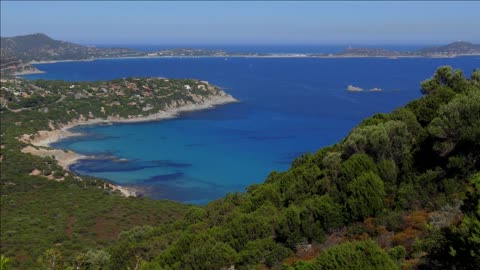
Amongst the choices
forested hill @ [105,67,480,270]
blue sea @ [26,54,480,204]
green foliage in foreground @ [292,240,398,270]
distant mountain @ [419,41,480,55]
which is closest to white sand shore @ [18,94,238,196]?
blue sea @ [26,54,480,204]

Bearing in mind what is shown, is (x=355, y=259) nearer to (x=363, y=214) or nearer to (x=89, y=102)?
(x=363, y=214)

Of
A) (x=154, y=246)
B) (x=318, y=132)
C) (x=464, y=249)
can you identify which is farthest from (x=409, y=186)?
(x=318, y=132)

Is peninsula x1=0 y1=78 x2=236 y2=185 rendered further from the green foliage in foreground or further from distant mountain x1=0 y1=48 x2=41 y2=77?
distant mountain x1=0 y1=48 x2=41 y2=77

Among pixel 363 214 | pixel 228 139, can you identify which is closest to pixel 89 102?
pixel 228 139

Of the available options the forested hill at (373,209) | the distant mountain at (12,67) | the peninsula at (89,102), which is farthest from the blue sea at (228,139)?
the distant mountain at (12,67)

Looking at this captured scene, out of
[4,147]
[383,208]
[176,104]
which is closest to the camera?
[383,208]

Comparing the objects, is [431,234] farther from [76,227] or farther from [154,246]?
[76,227]

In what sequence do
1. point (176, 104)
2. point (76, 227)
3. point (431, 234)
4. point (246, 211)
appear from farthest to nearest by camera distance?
point (176, 104), point (76, 227), point (246, 211), point (431, 234)

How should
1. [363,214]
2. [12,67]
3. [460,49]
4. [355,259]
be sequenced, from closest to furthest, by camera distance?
[355,259], [363,214], [12,67], [460,49]

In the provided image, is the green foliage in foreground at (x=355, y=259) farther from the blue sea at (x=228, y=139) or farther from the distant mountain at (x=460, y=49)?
the distant mountain at (x=460, y=49)
